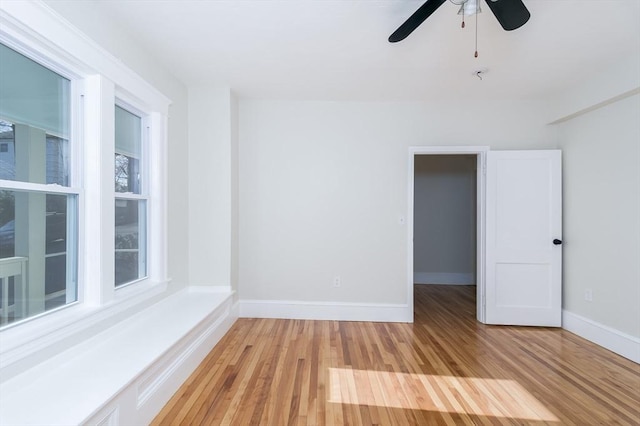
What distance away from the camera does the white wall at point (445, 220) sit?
17.9 ft

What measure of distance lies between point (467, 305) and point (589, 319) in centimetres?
139

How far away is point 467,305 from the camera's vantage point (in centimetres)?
423

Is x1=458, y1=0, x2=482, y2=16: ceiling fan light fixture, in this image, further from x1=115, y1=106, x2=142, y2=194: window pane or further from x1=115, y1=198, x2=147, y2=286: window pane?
x1=115, y1=198, x2=147, y2=286: window pane

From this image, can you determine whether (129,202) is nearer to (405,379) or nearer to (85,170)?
(85,170)

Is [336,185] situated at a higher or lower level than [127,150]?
lower

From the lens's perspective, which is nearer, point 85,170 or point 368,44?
point 85,170

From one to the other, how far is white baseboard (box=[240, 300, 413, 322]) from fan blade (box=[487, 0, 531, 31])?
2.97 m

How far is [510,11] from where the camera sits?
1551mm

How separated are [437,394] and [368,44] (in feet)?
9.09

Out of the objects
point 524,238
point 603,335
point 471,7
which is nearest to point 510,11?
point 471,7

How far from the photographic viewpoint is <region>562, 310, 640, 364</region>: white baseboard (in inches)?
102

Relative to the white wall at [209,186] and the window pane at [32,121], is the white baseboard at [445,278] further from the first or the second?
the window pane at [32,121]

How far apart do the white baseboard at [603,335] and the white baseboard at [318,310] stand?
1.92 meters

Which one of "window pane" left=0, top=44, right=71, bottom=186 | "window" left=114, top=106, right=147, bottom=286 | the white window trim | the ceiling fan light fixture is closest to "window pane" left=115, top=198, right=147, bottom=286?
"window" left=114, top=106, right=147, bottom=286
